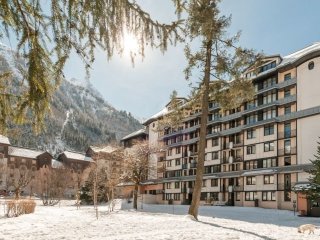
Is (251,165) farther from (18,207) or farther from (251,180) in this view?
(18,207)

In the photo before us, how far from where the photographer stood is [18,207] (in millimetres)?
32438

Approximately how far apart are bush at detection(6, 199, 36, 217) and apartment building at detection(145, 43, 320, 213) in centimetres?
2213

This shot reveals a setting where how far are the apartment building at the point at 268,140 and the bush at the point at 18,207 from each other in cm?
2213

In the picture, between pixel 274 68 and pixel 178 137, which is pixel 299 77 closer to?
pixel 274 68

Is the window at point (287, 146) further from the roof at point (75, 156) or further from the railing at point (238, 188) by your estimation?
the roof at point (75, 156)

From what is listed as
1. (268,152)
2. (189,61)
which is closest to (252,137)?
(268,152)

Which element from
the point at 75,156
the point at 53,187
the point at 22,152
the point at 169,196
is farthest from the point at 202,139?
the point at 75,156

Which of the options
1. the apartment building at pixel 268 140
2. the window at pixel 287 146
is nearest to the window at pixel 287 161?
the apartment building at pixel 268 140

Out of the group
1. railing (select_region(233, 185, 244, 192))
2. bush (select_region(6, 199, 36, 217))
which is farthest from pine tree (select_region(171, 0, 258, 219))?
railing (select_region(233, 185, 244, 192))

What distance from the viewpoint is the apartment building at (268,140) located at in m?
54.8

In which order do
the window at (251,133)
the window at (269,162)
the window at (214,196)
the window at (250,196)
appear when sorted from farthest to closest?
the window at (214,196) < the window at (251,133) < the window at (250,196) < the window at (269,162)

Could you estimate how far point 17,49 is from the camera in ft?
24.7

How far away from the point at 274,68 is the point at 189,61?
36274mm

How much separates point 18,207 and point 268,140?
39.8 m
